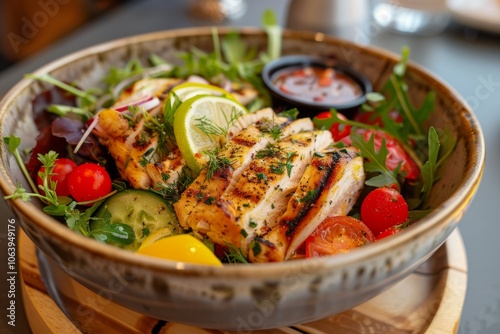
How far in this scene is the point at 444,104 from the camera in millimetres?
2373

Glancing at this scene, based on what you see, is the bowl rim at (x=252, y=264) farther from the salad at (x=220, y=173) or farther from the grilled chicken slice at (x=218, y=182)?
the grilled chicken slice at (x=218, y=182)

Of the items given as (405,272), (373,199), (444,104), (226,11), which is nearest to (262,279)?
(405,272)

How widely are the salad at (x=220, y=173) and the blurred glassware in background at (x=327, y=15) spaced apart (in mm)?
1192

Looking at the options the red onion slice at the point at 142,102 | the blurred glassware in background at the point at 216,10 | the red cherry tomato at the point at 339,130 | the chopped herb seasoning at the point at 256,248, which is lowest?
the chopped herb seasoning at the point at 256,248

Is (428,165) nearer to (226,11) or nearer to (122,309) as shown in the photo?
(122,309)

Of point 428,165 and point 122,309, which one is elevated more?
point 428,165

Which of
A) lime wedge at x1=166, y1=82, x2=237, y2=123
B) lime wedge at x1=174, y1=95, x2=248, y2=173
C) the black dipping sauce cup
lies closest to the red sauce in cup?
the black dipping sauce cup

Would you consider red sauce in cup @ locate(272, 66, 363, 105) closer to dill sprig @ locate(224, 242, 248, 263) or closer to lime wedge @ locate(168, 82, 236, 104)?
lime wedge @ locate(168, 82, 236, 104)

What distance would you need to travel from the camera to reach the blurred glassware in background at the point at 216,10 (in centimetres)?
461

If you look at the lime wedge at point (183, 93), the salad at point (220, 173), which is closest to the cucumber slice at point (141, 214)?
the salad at point (220, 173)

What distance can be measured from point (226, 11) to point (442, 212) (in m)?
3.56

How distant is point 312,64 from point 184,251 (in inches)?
68.7

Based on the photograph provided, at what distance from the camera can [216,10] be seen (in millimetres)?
4605

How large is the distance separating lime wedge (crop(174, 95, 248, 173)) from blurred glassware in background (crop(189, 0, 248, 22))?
2.58 m
